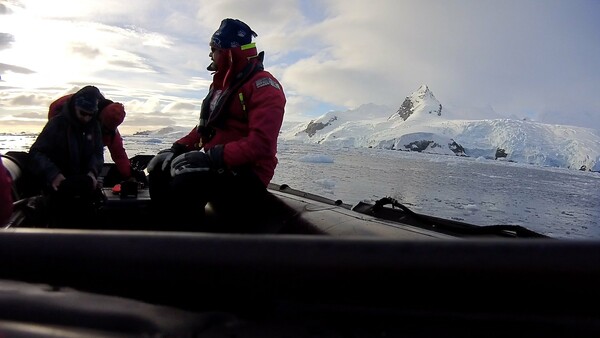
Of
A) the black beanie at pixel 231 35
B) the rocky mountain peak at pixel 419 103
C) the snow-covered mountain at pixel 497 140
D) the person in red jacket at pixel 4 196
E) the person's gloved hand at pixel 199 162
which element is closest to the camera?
the person in red jacket at pixel 4 196

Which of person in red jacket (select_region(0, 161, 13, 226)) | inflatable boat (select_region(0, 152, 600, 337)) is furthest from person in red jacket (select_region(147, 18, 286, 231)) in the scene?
inflatable boat (select_region(0, 152, 600, 337))

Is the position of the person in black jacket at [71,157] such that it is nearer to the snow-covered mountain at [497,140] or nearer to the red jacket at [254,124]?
the red jacket at [254,124]

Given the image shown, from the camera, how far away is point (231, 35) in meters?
2.50

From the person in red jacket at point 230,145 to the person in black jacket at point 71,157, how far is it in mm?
378

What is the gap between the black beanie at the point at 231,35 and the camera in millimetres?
2498

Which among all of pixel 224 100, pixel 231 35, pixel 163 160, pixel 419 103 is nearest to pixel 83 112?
pixel 163 160

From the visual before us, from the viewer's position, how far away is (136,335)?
29.9 inches

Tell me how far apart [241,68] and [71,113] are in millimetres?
1070

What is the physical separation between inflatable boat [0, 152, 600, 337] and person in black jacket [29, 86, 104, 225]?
160 cm

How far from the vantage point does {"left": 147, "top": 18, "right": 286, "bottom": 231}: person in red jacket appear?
2.21 m

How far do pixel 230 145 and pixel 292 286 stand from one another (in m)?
1.47

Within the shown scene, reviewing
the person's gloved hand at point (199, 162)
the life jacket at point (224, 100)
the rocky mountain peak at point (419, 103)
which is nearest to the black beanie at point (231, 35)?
the life jacket at point (224, 100)

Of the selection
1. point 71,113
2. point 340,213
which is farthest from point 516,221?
point 71,113

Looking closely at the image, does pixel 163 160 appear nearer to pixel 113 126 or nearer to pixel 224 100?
pixel 224 100
